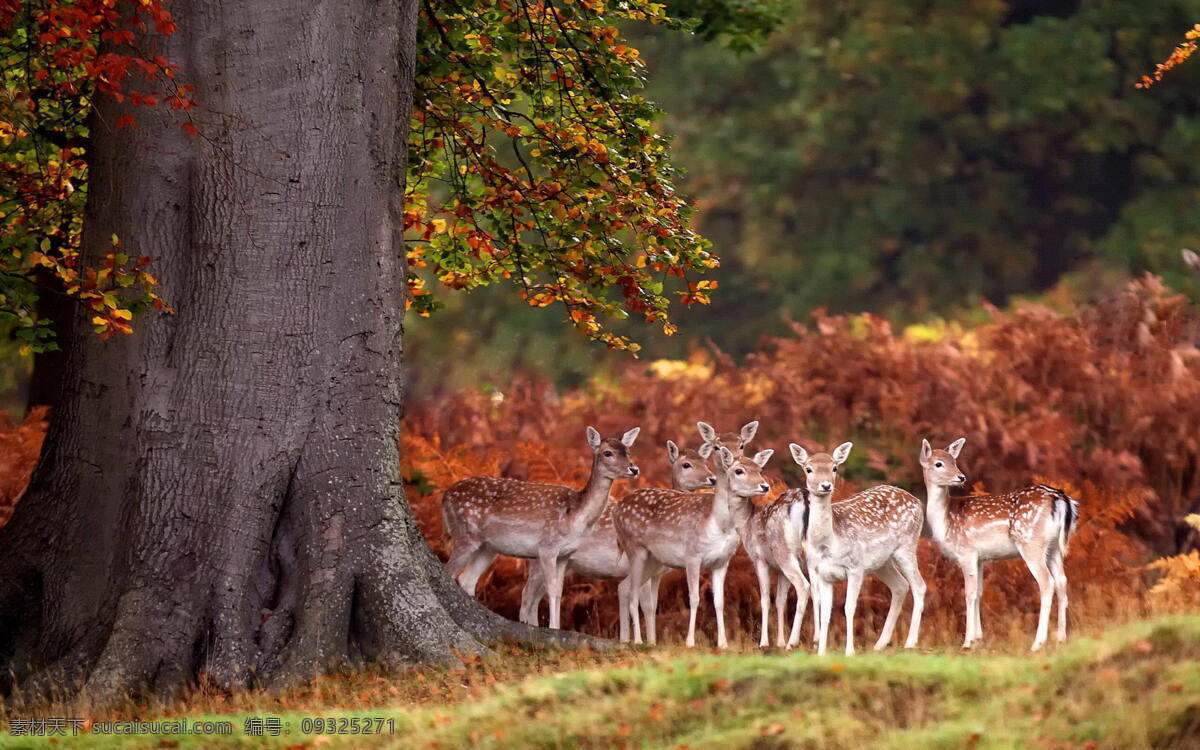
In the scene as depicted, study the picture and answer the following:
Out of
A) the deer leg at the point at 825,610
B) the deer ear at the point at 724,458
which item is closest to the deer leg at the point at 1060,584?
the deer leg at the point at 825,610

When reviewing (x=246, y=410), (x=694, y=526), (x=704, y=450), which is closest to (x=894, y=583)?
(x=694, y=526)

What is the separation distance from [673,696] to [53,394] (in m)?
9.08

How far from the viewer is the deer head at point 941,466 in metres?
10.1

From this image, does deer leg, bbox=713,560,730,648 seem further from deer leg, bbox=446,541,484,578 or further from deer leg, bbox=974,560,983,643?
deer leg, bbox=446,541,484,578

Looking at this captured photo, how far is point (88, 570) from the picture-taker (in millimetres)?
9391

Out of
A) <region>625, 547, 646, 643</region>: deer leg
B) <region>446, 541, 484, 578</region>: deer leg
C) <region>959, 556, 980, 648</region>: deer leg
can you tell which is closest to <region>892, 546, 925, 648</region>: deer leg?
<region>959, 556, 980, 648</region>: deer leg

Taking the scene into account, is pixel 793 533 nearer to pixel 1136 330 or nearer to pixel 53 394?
pixel 1136 330

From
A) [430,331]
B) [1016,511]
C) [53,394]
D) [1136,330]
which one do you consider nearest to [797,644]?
[1016,511]

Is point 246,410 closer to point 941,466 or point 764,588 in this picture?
point 764,588

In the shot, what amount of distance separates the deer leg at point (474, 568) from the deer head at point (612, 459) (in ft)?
3.72

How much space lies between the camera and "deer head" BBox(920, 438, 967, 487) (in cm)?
1008

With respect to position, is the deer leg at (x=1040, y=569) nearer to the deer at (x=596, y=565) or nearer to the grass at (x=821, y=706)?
the grass at (x=821, y=706)

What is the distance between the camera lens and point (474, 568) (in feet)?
37.8

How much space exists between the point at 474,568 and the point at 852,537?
3.07 metres
